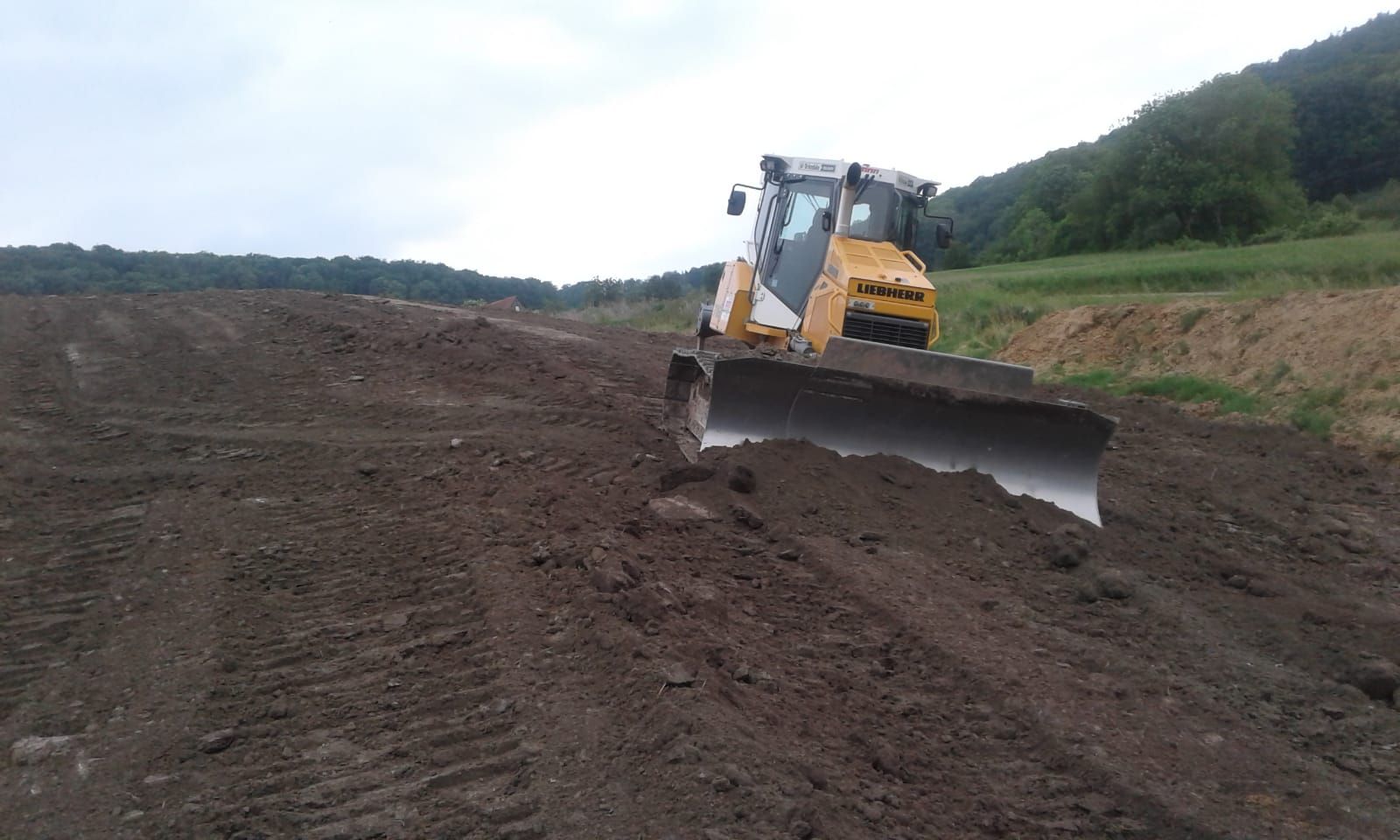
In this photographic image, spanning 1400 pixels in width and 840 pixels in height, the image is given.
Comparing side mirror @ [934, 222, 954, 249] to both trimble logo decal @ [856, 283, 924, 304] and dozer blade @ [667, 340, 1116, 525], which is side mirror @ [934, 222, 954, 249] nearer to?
trimble logo decal @ [856, 283, 924, 304]

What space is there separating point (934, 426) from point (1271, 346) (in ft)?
25.6

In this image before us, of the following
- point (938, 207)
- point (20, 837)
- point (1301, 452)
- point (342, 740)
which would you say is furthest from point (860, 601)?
point (938, 207)

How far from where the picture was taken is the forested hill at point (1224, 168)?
153 ft

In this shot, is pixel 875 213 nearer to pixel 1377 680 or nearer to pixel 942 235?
pixel 942 235

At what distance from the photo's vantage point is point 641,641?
14.3 feet

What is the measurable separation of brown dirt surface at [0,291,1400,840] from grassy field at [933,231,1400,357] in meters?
8.40

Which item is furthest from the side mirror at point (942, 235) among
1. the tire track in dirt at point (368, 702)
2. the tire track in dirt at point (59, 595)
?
the tire track in dirt at point (59, 595)

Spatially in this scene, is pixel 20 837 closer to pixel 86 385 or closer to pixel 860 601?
pixel 860 601

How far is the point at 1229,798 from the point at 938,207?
2565 inches

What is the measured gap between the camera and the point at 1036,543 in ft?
20.6

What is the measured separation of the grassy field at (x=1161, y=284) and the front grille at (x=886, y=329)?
809 centimetres

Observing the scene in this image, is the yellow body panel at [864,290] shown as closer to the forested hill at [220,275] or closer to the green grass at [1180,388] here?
the green grass at [1180,388]

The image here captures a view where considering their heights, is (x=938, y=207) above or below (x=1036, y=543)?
above

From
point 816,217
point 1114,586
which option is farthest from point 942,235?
point 1114,586
